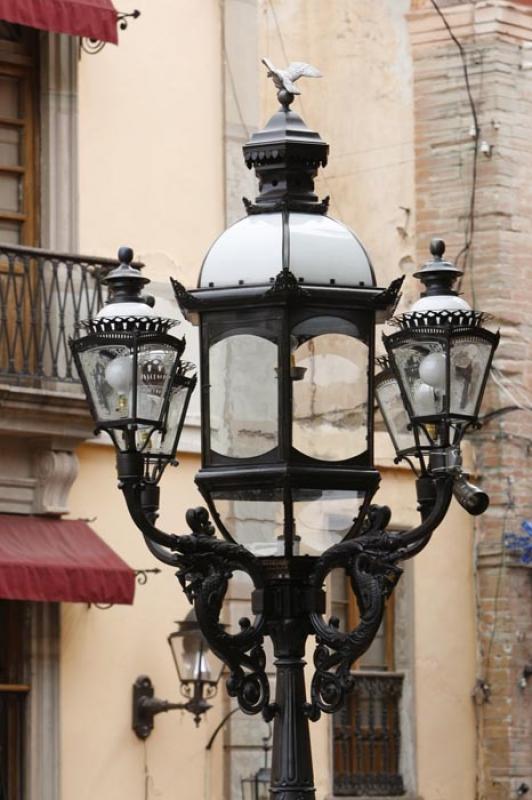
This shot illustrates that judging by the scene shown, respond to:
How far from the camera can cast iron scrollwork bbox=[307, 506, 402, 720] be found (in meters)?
7.92

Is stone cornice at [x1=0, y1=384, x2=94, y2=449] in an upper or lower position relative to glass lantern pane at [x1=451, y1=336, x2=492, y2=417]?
upper

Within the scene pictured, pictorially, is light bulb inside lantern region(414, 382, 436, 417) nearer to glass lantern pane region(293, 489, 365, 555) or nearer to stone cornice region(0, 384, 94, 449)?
glass lantern pane region(293, 489, 365, 555)

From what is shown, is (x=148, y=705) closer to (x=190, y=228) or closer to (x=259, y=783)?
(x=259, y=783)

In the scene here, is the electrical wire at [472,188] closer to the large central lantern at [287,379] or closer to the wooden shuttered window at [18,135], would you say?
the wooden shuttered window at [18,135]

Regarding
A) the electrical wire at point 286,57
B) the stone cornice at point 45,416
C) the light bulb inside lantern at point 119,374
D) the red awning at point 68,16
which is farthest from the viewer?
the electrical wire at point 286,57

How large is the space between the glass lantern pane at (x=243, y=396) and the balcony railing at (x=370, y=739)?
9416 millimetres

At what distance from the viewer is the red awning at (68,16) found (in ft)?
48.4

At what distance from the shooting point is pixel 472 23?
60.8ft

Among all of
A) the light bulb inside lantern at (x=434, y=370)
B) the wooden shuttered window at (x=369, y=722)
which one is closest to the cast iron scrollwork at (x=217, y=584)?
the light bulb inside lantern at (x=434, y=370)

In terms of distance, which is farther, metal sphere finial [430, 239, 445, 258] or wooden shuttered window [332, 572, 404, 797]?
wooden shuttered window [332, 572, 404, 797]

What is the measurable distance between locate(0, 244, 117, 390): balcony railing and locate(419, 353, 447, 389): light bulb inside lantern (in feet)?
22.4

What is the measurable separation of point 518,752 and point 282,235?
10.4 m

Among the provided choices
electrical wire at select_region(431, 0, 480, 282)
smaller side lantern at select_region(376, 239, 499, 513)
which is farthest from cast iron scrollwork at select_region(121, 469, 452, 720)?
electrical wire at select_region(431, 0, 480, 282)

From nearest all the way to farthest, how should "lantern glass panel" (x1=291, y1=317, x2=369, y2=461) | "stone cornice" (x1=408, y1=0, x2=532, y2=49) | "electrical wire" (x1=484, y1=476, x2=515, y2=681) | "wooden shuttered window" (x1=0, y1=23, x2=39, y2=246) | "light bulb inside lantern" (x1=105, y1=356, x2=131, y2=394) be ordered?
"lantern glass panel" (x1=291, y1=317, x2=369, y2=461) < "light bulb inside lantern" (x1=105, y1=356, x2=131, y2=394) < "wooden shuttered window" (x1=0, y1=23, x2=39, y2=246) < "electrical wire" (x1=484, y1=476, x2=515, y2=681) < "stone cornice" (x1=408, y1=0, x2=532, y2=49)
